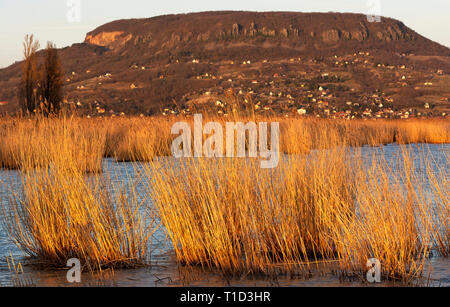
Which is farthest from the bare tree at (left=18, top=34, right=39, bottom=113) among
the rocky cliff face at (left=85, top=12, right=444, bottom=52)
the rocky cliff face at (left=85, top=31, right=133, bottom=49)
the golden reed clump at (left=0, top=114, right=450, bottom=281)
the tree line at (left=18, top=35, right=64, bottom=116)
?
the rocky cliff face at (left=85, top=31, right=133, bottom=49)

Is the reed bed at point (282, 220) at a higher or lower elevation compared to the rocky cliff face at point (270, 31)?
lower

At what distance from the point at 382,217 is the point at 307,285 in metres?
0.70

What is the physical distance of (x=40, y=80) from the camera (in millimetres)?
19984

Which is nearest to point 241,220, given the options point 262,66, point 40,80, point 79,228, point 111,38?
point 79,228

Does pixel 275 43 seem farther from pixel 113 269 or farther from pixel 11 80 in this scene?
pixel 113 269

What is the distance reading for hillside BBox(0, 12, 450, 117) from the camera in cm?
5506

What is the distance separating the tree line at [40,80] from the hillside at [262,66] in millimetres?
18635

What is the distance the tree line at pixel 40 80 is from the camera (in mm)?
19547

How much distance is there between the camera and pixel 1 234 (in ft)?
18.6

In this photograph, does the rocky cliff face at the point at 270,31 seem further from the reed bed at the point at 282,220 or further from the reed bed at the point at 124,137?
the reed bed at the point at 282,220

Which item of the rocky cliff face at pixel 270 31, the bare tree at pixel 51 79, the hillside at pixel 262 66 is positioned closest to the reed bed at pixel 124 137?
the bare tree at pixel 51 79

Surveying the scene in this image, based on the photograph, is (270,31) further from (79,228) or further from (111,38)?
(79,228)
